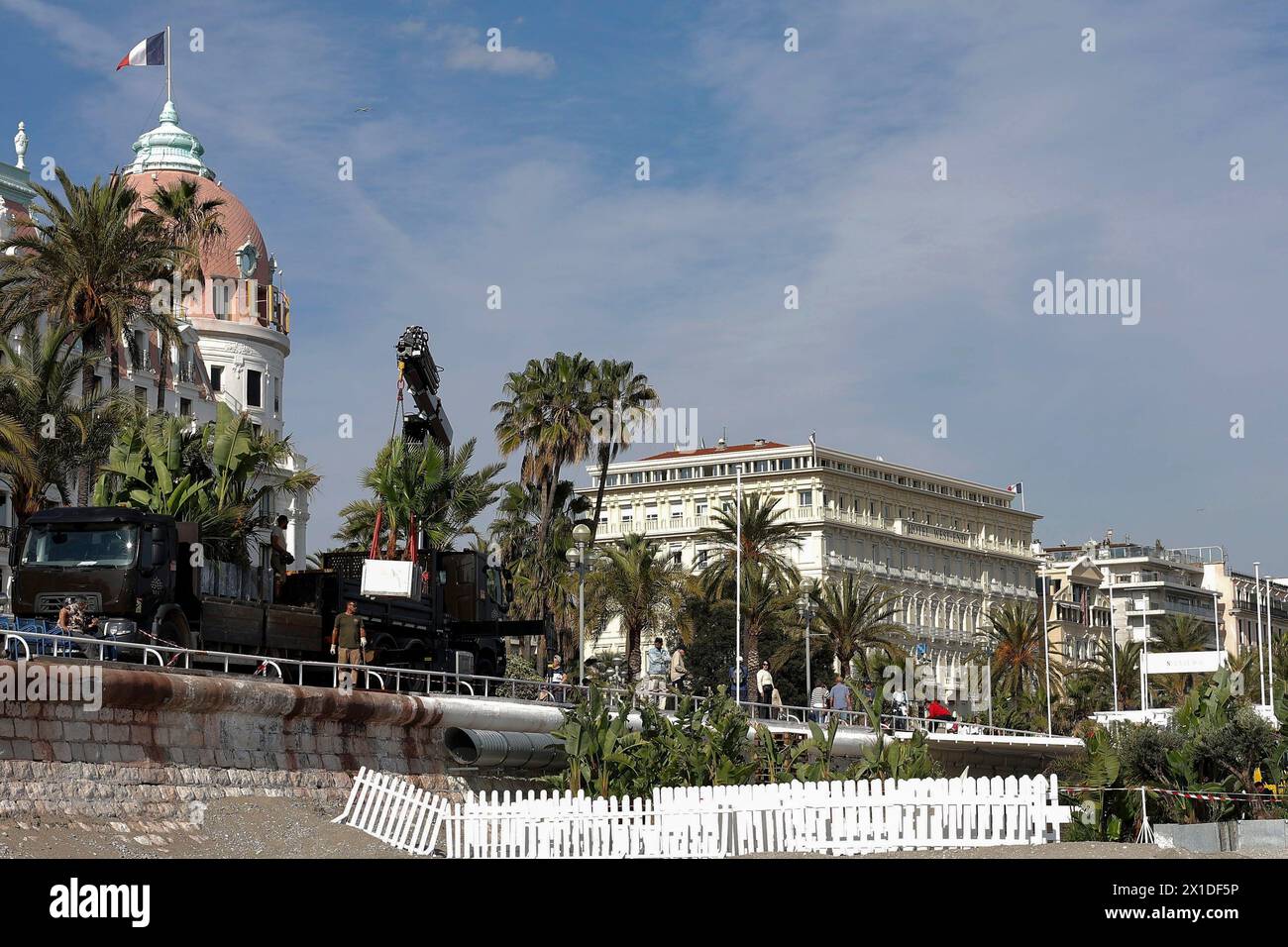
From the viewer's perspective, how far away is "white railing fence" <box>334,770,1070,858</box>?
20844 millimetres

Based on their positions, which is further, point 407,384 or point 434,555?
point 407,384

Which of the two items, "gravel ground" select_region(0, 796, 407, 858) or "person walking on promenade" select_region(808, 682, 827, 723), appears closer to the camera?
"gravel ground" select_region(0, 796, 407, 858)

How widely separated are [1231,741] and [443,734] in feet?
41.3

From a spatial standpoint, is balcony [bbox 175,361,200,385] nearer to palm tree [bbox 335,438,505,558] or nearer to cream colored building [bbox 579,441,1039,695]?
palm tree [bbox 335,438,505,558]

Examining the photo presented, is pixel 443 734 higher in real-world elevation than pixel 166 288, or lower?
lower

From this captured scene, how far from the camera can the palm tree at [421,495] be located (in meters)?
37.6

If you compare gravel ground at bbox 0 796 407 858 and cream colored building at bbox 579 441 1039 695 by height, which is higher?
cream colored building at bbox 579 441 1039 695

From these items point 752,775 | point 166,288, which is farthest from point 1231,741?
point 166,288

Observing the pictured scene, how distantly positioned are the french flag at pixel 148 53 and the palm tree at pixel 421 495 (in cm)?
1804

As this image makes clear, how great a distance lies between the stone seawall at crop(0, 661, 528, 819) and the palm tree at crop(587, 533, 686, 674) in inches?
1718

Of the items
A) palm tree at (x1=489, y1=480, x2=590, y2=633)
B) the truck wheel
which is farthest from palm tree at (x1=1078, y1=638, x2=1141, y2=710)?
the truck wheel
